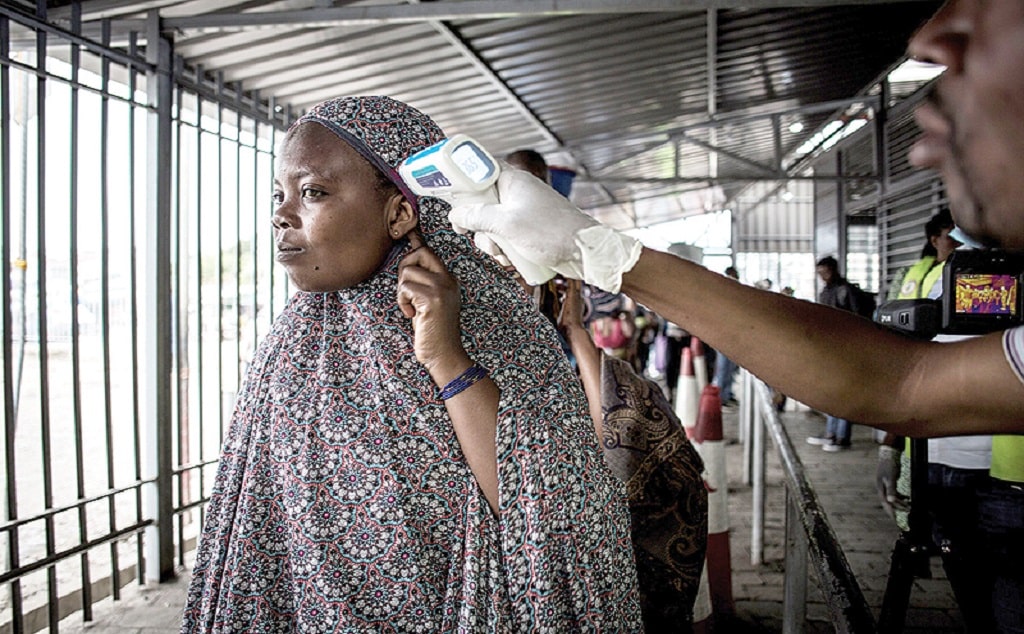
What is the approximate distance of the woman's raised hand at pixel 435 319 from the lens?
127 cm

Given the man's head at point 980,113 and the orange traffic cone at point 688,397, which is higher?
the man's head at point 980,113

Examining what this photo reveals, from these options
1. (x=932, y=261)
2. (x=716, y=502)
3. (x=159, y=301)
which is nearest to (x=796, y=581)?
(x=716, y=502)

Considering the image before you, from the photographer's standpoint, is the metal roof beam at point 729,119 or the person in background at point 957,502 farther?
the metal roof beam at point 729,119

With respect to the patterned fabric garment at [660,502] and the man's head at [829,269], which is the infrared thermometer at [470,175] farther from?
the man's head at [829,269]

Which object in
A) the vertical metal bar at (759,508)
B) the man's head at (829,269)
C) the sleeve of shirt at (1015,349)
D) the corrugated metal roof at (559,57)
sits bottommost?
the vertical metal bar at (759,508)

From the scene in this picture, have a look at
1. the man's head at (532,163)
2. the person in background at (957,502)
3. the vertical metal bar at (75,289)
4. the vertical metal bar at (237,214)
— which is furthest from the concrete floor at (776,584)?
the man's head at (532,163)

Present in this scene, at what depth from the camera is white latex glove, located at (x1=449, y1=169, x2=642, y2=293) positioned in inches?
39.0

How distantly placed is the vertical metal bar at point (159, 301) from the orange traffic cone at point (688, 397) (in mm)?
2819

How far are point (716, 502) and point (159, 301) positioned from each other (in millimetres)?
2957

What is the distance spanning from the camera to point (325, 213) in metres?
1.36

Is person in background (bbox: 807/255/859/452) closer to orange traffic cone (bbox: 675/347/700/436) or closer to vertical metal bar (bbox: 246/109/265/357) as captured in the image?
orange traffic cone (bbox: 675/347/700/436)

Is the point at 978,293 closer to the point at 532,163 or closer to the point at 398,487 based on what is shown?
the point at 398,487

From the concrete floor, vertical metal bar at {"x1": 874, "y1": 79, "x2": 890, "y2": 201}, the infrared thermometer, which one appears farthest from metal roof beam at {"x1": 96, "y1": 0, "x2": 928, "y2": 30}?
vertical metal bar at {"x1": 874, "y1": 79, "x2": 890, "y2": 201}

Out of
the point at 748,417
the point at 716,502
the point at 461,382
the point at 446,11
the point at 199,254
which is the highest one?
the point at 446,11
